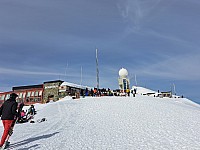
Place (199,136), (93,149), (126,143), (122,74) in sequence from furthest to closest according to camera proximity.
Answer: (122,74)
(199,136)
(126,143)
(93,149)

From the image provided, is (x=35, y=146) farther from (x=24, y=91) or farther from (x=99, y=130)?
(x=24, y=91)

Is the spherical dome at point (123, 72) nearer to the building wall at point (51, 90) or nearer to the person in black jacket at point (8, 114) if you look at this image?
the building wall at point (51, 90)

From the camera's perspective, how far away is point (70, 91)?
54094mm

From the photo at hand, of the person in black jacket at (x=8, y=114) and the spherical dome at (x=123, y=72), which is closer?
the person in black jacket at (x=8, y=114)

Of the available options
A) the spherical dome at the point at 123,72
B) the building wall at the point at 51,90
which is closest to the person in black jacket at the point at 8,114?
the spherical dome at the point at 123,72

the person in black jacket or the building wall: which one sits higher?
the building wall

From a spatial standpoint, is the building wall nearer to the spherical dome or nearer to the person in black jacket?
the spherical dome

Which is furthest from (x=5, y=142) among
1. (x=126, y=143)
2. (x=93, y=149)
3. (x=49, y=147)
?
(x=126, y=143)

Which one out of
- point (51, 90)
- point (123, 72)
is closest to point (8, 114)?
point (123, 72)

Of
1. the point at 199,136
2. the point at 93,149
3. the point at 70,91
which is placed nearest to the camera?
the point at 93,149

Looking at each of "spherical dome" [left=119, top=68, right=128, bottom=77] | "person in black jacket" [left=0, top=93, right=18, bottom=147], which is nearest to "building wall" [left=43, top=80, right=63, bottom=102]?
"spherical dome" [left=119, top=68, right=128, bottom=77]

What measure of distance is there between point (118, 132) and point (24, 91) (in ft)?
197

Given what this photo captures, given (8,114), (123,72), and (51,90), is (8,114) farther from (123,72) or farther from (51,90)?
(51,90)

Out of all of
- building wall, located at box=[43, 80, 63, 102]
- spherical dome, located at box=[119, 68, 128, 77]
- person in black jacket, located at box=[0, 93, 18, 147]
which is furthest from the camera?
building wall, located at box=[43, 80, 63, 102]
